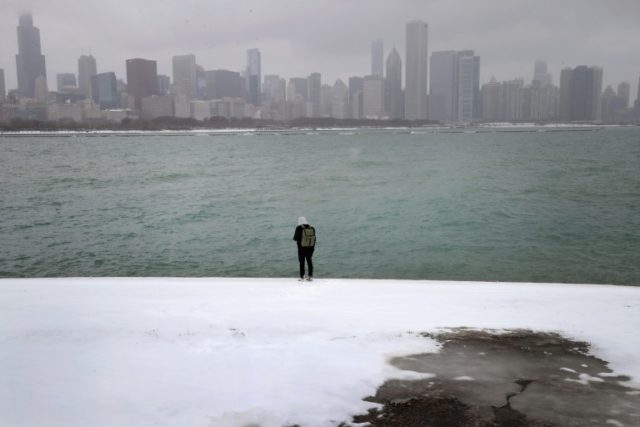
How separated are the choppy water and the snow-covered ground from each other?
7.67 metres

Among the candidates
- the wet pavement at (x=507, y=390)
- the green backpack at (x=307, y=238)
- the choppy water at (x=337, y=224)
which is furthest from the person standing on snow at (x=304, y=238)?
the choppy water at (x=337, y=224)

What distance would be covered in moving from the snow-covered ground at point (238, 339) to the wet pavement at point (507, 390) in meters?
0.29

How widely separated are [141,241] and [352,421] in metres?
20.0

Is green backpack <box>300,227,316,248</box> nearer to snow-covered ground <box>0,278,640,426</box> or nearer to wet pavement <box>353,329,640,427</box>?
snow-covered ground <box>0,278,640,426</box>

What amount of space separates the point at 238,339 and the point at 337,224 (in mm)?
19478

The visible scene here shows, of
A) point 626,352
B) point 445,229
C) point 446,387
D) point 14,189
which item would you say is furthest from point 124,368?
point 14,189

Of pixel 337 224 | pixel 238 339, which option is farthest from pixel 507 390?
pixel 337 224

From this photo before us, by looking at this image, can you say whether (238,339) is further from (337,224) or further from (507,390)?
(337,224)

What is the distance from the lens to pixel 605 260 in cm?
1936

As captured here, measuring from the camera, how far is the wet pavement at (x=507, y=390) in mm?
5137

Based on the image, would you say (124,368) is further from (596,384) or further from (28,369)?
(596,384)

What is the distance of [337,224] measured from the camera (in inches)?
1045

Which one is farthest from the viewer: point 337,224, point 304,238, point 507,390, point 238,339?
point 337,224

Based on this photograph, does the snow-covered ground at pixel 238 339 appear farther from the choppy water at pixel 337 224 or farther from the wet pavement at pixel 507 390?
the choppy water at pixel 337 224
